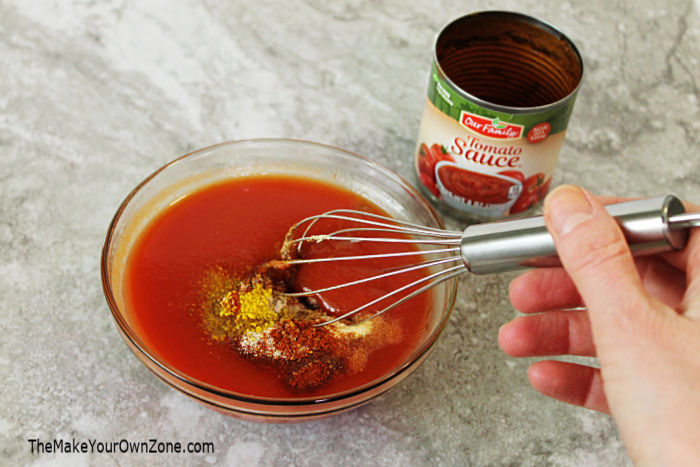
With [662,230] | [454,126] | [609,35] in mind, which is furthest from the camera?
[609,35]

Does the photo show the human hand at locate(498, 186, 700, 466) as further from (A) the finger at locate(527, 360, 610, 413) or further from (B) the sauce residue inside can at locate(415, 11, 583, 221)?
(B) the sauce residue inside can at locate(415, 11, 583, 221)

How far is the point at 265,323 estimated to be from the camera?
1.00m

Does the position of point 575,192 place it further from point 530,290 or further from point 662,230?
point 530,290

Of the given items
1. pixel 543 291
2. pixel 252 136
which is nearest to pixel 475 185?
pixel 543 291

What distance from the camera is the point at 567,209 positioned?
30.2 inches

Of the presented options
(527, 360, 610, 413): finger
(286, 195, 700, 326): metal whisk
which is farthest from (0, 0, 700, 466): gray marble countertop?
(286, 195, 700, 326): metal whisk

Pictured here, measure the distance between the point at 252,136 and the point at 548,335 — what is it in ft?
2.29

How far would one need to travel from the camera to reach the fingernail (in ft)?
2.48

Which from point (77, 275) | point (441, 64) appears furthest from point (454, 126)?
point (77, 275)

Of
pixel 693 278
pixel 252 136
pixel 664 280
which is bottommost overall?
pixel 252 136

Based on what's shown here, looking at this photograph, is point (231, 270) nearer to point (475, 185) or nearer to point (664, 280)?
point (475, 185)

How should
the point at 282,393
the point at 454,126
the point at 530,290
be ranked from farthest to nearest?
the point at 454,126, the point at 530,290, the point at 282,393

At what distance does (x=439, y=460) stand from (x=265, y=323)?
1.04 ft

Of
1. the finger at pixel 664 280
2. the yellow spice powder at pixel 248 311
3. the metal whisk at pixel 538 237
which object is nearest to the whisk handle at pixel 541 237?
the metal whisk at pixel 538 237
